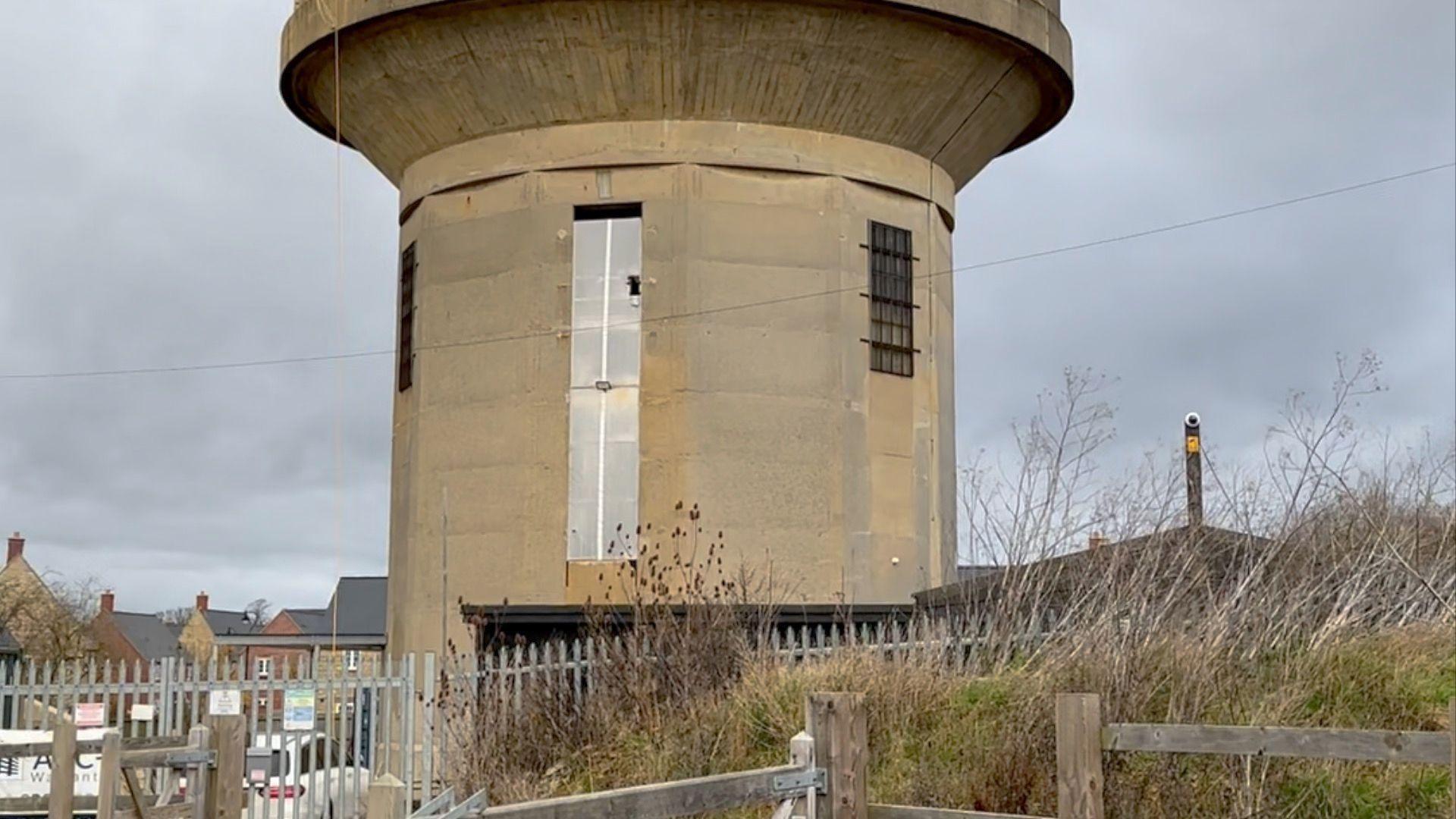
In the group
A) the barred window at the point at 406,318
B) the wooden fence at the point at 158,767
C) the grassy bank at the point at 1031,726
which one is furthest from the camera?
the barred window at the point at 406,318

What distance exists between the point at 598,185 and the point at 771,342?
8.89 feet

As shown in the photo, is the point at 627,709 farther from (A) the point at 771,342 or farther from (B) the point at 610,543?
(A) the point at 771,342

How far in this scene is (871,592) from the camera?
19.4 metres

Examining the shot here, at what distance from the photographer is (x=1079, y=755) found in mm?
7816

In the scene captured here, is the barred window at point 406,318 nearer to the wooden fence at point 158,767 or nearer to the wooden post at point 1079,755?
the wooden fence at point 158,767

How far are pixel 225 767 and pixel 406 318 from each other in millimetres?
12035

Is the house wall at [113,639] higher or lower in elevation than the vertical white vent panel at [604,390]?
lower

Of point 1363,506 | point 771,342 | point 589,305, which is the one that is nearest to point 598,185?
point 589,305

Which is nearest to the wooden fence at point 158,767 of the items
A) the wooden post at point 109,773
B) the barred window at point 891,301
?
the wooden post at point 109,773

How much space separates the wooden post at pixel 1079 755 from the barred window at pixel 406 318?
14.0 metres

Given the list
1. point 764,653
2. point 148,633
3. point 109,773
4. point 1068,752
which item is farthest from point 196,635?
point 1068,752

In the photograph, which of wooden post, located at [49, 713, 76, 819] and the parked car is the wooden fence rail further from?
the parked car

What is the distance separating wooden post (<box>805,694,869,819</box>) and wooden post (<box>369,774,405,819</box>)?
198 centimetres

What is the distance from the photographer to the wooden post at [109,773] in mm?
9336
